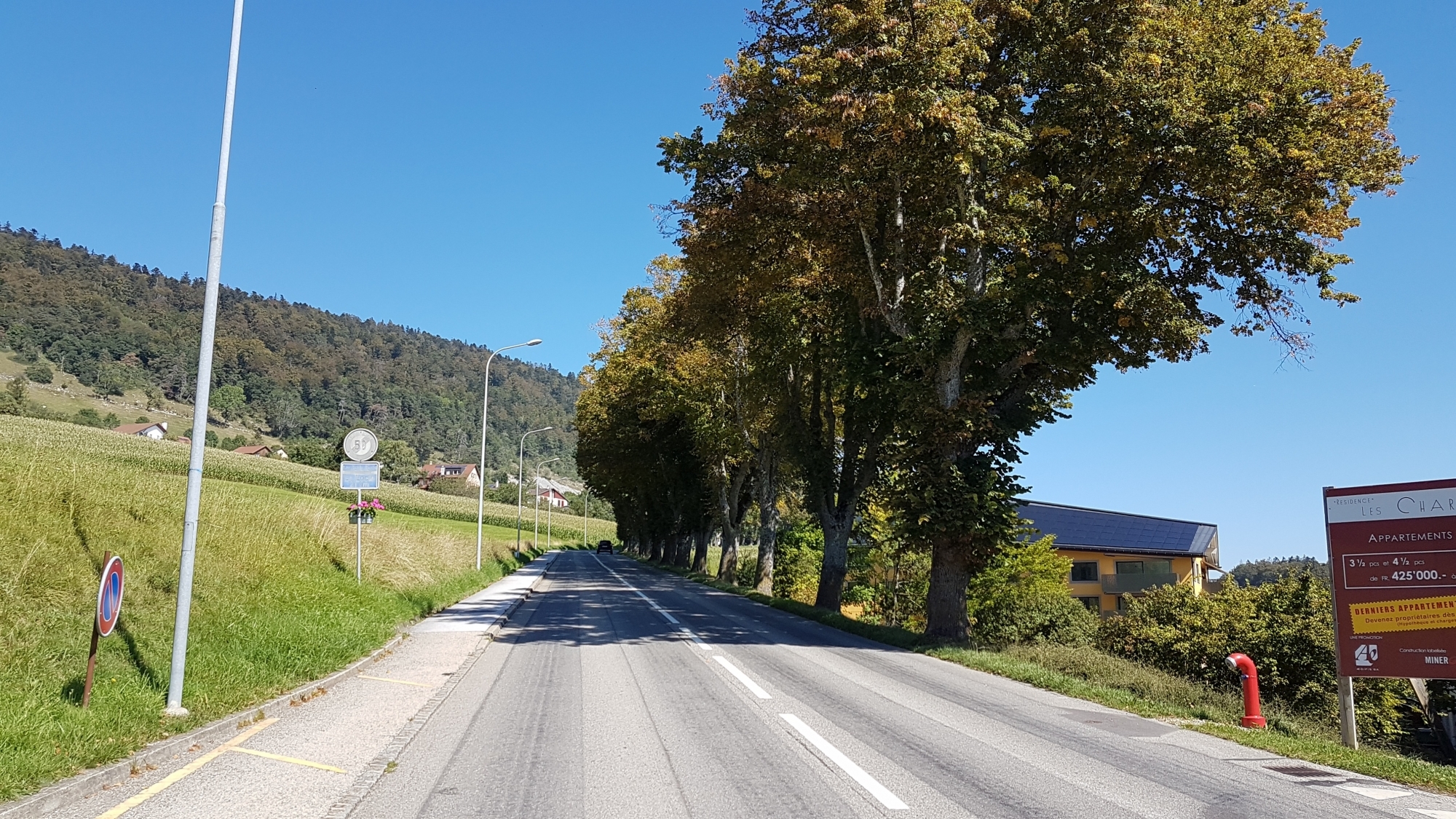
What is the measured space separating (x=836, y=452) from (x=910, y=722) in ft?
60.8

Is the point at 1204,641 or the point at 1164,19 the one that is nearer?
the point at 1164,19

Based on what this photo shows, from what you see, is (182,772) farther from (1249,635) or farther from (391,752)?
(1249,635)

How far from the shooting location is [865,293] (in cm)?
1981

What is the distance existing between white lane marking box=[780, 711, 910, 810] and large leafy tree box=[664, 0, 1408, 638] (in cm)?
878

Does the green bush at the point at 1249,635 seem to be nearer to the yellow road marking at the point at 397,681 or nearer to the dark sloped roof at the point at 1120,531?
the yellow road marking at the point at 397,681

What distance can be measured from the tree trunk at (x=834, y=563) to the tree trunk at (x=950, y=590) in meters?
7.21

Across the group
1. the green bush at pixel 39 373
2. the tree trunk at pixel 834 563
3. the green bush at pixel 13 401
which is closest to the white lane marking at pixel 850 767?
the tree trunk at pixel 834 563

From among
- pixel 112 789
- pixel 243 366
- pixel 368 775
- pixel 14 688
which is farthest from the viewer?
pixel 243 366

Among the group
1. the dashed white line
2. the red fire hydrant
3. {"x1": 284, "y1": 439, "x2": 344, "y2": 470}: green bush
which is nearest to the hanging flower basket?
the dashed white line

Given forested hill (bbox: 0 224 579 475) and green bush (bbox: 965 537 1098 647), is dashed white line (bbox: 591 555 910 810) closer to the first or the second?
green bush (bbox: 965 537 1098 647)

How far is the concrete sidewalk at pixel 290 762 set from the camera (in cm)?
563

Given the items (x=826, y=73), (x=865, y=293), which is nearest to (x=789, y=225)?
(x=865, y=293)

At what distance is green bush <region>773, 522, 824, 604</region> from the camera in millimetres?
37516

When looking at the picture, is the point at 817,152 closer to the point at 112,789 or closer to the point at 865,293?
the point at 865,293
